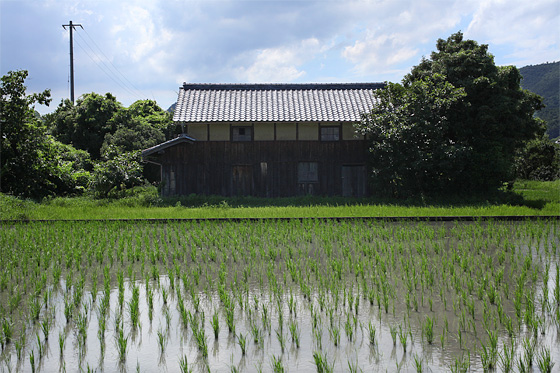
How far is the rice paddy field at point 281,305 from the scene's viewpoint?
12.3 feet

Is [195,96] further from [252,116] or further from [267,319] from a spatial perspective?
[267,319]

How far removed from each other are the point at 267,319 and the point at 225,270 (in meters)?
2.11

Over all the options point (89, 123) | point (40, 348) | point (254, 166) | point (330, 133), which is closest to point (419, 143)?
point (330, 133)

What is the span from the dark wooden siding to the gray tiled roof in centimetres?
106

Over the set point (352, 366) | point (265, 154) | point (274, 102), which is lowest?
point (352, 366)

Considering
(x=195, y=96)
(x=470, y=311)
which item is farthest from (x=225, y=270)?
(x=195, y=96)

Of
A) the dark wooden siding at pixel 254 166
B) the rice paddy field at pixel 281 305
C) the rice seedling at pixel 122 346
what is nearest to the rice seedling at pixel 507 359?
the rice paddy field at pixel 281 305

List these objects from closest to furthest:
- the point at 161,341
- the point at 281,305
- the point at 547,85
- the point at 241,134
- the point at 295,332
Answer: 1. the point at 161,341
2. the point at 295,332
3. the point at 281,305
4. the point at 241,134
5. the point at 547,85

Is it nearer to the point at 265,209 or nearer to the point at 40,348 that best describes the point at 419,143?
the point at 265,209

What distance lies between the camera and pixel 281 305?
5023mm

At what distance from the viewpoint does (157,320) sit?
4680 millimetres

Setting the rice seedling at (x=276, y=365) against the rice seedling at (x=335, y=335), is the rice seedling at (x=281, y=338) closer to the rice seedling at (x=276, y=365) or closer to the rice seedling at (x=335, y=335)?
the rice seedling at (x=276, y=365)

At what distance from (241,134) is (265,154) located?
1.31m

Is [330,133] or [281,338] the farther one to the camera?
Answer: [330,133]
